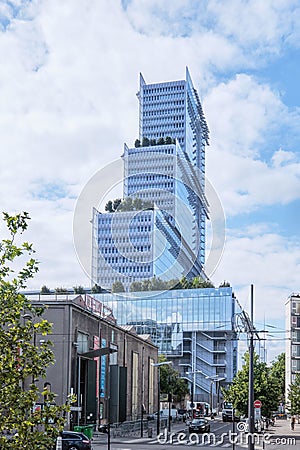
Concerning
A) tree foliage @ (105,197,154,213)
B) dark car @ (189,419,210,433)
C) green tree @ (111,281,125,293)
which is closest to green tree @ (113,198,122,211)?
tree foliage @ (105,197,154,213)

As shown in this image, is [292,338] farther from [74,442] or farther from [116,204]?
[74,442]

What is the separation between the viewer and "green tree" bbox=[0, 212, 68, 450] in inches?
490

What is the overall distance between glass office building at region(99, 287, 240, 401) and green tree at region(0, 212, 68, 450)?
159m

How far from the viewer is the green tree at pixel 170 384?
131000mm

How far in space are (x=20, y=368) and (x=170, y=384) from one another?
124871 mm

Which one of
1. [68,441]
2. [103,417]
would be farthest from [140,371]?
[68,441]

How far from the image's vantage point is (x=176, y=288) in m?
179

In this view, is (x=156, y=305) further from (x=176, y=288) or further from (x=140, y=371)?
(x=140, y=371)

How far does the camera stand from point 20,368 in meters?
13.0

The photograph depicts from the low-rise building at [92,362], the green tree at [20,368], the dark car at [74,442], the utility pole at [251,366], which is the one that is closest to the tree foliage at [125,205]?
the low-rise building at [92,362]

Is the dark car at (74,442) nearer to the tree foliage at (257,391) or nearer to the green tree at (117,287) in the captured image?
the tree foliage at (257,391)

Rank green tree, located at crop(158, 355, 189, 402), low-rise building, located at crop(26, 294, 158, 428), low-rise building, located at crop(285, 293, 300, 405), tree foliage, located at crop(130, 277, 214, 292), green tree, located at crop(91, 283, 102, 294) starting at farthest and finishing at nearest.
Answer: green tree, located at crop(91, 283, 102, 294), tree foliage, located at crop(130, 277, 214, 292), low-rise building, located at crop(285, 293, 300, 405), green tree, located at crop(158, 355, 189, 402), low-rise building, located at crop(26, 294, 158, 428)

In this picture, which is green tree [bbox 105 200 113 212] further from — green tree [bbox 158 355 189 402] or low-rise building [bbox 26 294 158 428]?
low-rise building [bbox 26 294 158 428]

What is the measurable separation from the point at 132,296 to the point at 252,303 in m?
136
